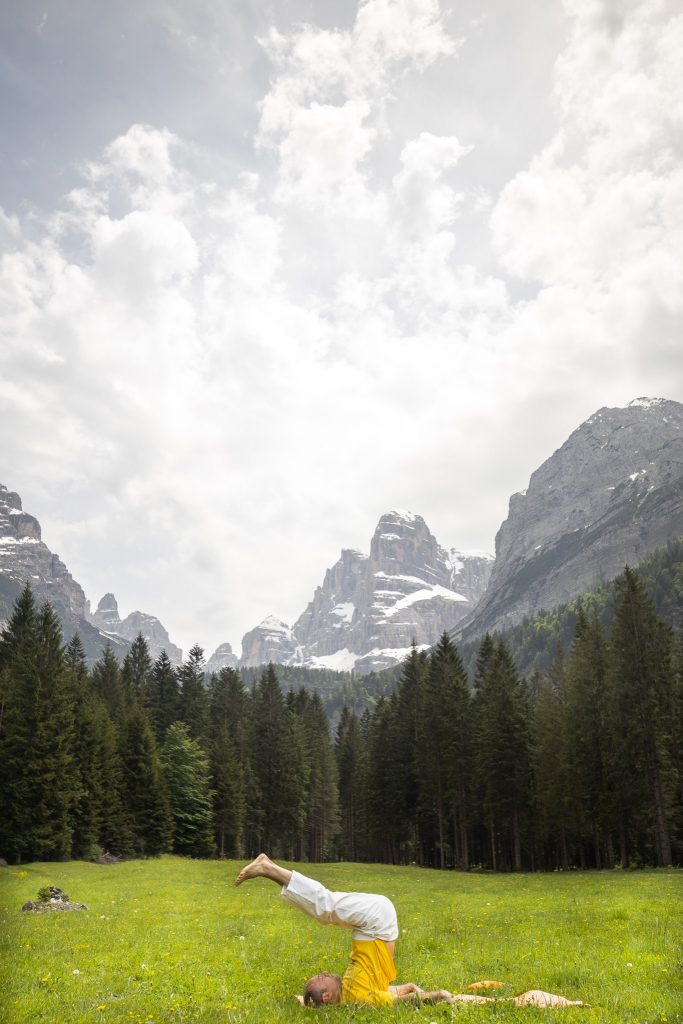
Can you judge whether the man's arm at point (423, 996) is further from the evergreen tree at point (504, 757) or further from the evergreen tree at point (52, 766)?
the evergreen tree at point (504, 757)

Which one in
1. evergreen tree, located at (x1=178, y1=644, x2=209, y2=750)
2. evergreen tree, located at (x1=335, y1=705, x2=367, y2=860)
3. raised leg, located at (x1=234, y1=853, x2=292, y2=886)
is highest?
evergreen tree, located at (x1=178, y1=644, x2=209, y2=750)

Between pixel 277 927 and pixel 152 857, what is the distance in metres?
42.2

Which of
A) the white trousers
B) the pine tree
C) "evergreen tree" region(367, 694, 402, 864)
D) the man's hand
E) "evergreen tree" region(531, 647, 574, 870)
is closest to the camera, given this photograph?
the white trousers

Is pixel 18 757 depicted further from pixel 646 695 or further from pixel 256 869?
pixel 646 695

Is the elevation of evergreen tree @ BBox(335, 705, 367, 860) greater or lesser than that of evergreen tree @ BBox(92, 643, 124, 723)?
lesser

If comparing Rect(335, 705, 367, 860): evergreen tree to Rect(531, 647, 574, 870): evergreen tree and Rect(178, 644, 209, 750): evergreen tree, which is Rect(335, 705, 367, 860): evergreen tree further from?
Rect(531, 647, 574, 870): evergreen tree

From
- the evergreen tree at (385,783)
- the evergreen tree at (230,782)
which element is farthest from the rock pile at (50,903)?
the evergreen tree at (385,783)

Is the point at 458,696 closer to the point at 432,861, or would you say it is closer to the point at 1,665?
the point at 432,861

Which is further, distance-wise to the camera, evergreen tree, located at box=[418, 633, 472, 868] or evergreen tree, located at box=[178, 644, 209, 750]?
evergreen tree, located at box=[178, 644, 209, 750]

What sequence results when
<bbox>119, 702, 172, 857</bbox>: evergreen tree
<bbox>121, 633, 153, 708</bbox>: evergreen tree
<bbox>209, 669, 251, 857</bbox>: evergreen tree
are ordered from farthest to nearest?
<bbox>121, 633, 153, 708</bbox>: evergreen tree
<bbox>209, 669, 251, 857</bbox>: evergreen tree
<bbox>119, 702, 172, 857</bbox>: evergreen tree

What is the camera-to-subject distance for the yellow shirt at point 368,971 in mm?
9953

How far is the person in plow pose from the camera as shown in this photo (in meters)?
9.63

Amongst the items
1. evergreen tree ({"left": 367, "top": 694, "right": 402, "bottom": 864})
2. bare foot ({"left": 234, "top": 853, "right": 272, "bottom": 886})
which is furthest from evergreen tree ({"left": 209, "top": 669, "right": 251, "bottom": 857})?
bare foot ({"left": 234, "top": 853, "right": 272, "bottom": 886})

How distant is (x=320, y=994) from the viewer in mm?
9719
